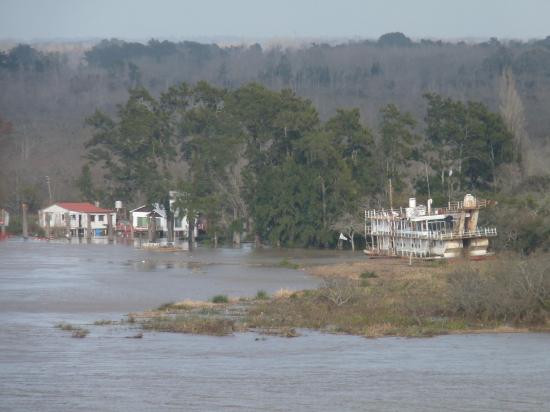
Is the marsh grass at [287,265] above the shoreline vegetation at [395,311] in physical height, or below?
above

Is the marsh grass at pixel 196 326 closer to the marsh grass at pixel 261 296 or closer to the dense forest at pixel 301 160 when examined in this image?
the marsh grass at pixel 261 296

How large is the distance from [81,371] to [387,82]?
513ft

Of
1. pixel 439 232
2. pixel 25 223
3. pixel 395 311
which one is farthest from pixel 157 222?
pixel 395 311

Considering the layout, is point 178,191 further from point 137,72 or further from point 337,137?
point 137,72

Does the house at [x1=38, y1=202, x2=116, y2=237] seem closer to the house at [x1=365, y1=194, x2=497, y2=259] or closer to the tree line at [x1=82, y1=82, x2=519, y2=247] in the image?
the tree line at [x1=82, y1=82, x2=519, y2=247]

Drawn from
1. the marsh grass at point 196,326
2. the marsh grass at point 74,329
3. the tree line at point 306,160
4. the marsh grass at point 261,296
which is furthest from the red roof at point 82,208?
the marsh grass at point 196,326

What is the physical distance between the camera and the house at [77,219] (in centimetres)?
10100

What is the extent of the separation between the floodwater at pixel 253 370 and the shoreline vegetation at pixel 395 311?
0.98 m

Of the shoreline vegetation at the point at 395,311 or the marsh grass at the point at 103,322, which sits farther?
the marsh grass at the point at 103,322

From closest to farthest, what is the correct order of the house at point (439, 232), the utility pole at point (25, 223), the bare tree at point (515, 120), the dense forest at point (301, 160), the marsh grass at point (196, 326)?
the marsh grass at point (196, 326)
the house at point (439, 232)
the dense forest at point (301, 160)
the bare tree at point (515, 120)
the utility pole at point (25, 223)

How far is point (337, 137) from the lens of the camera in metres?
84.0

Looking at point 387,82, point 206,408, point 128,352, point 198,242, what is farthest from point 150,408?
point 387,82

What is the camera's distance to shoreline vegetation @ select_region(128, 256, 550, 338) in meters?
35.9

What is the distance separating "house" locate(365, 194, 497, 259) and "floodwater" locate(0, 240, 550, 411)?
2545 cm
